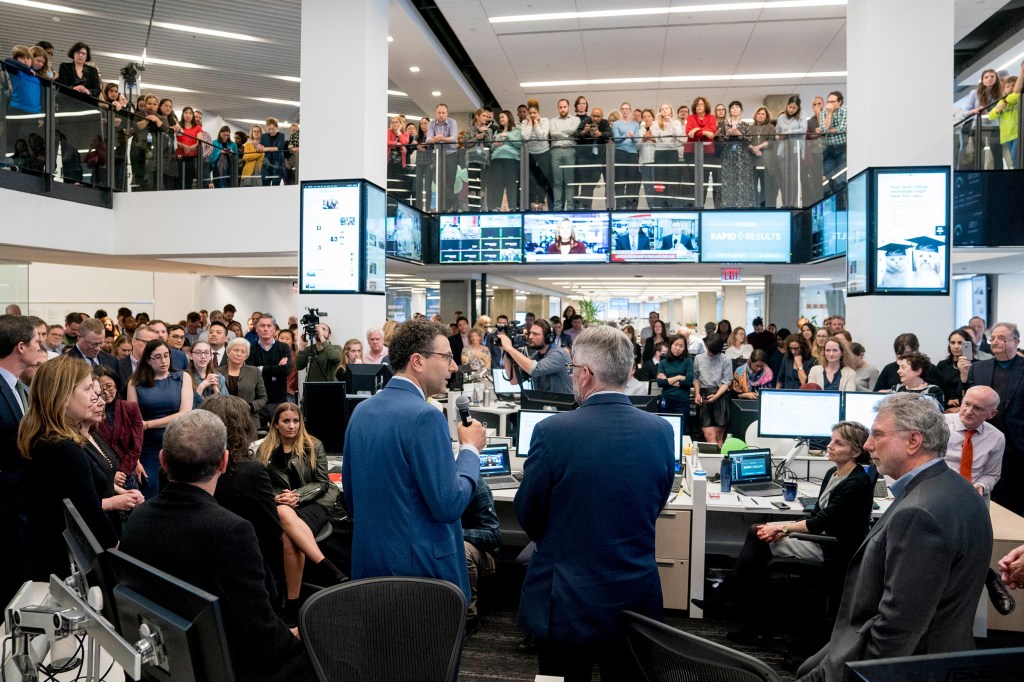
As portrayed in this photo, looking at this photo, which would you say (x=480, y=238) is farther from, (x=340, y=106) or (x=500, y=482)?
(x=500, y=482)

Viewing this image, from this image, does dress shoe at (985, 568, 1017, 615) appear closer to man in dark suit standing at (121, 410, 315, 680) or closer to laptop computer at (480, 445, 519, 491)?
man in dark suit standing at (121, 410, 315, 680)

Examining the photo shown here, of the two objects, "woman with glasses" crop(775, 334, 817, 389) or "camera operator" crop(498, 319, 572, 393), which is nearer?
"camera operator" crop(498, 319, 572, 393)

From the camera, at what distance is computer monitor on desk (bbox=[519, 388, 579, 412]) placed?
538 centimetres

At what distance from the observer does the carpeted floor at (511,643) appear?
3770mm

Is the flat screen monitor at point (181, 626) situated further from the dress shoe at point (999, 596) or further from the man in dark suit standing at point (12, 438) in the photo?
the dress shoe at point (999, 596)

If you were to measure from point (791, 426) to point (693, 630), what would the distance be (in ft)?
5.48

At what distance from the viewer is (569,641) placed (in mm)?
2191

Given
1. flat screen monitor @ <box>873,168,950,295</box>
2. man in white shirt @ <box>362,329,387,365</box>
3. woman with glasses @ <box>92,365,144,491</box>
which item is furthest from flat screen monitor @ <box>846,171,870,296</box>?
woman with glasses @ <box>92,365,144,491</box>

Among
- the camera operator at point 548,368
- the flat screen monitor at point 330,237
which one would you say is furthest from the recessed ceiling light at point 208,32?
the camera operator at point 548,368

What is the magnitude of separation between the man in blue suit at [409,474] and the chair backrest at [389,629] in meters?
0.22

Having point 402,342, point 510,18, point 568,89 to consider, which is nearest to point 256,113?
point 568,89

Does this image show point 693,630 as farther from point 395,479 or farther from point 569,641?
point 395,479

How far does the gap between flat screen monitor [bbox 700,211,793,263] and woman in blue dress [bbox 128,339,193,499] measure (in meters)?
7.87

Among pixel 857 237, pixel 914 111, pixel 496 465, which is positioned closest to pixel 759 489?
pixel 496 465
